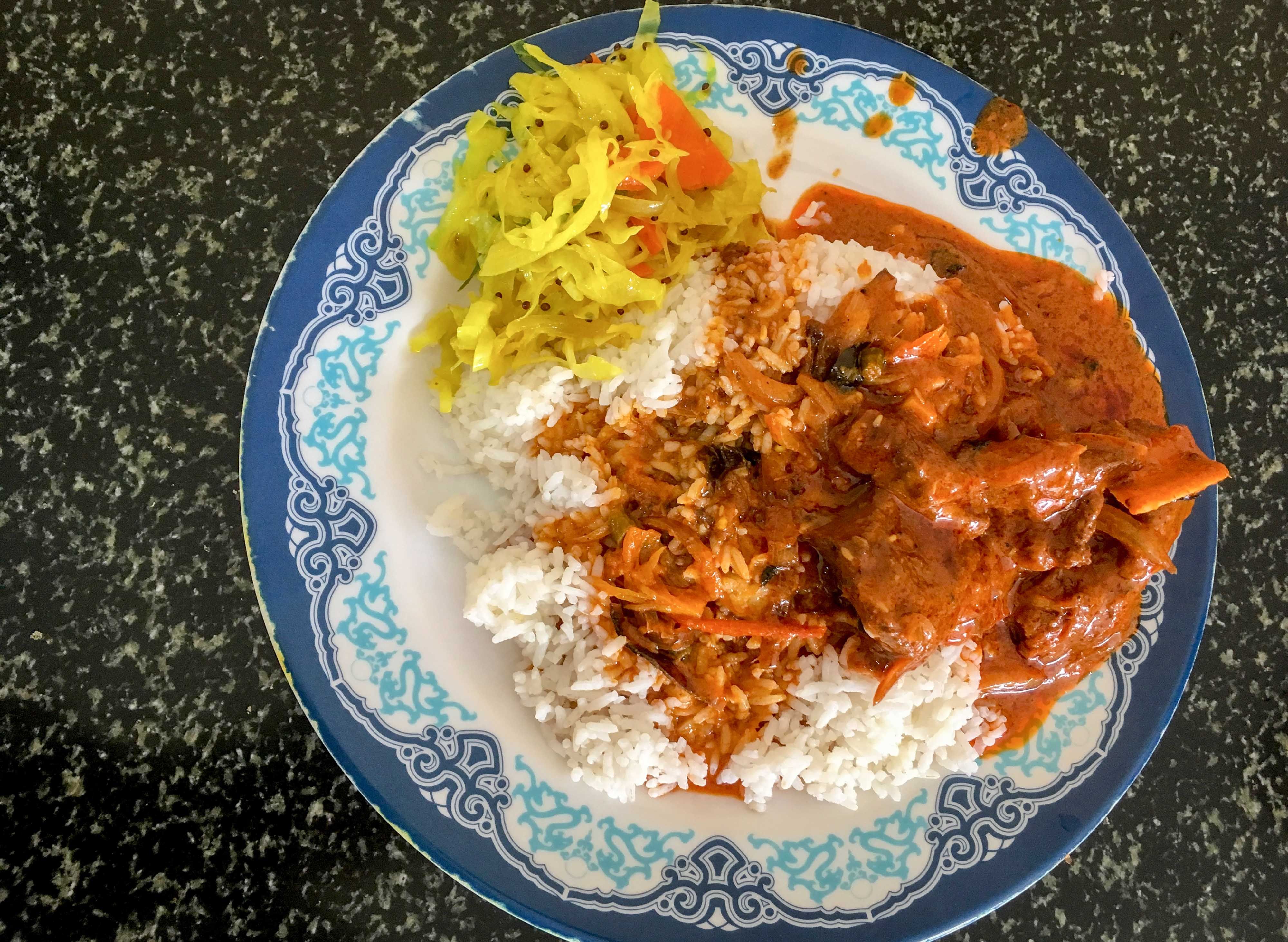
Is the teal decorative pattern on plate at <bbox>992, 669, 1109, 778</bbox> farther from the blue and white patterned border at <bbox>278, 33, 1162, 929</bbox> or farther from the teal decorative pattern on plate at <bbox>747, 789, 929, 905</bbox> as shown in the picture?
the teal decorative pattern on plate at <bbox>747, 789, 929, 905</bbox>

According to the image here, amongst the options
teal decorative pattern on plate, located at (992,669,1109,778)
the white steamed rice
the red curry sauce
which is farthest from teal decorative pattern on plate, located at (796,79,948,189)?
teal decorative pattern on plate, located at (992,669,1109,778)

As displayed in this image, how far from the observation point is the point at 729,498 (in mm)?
2408

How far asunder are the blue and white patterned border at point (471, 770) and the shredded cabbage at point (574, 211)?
0.21m

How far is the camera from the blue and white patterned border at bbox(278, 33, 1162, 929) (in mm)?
2320

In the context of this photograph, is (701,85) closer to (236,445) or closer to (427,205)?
(427,205)

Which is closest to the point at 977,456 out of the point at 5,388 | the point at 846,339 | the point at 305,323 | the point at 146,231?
the point at 846,339

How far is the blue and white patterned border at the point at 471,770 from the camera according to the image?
2320mm

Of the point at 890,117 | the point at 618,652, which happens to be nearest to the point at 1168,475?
Result: the point at 890,117

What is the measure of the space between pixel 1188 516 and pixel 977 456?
926mm

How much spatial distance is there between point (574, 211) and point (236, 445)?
4.67ft

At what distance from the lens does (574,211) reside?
2.36 metres

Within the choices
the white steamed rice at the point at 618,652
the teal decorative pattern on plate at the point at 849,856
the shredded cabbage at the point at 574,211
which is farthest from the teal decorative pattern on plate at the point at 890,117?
the teal decorative pattern on plate at the point at 849,856

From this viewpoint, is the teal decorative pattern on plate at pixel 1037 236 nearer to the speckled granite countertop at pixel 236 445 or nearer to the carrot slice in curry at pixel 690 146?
the speckled granite countertop at pixel 236 445

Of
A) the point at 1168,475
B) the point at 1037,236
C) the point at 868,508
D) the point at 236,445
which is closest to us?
the point at 868,508
